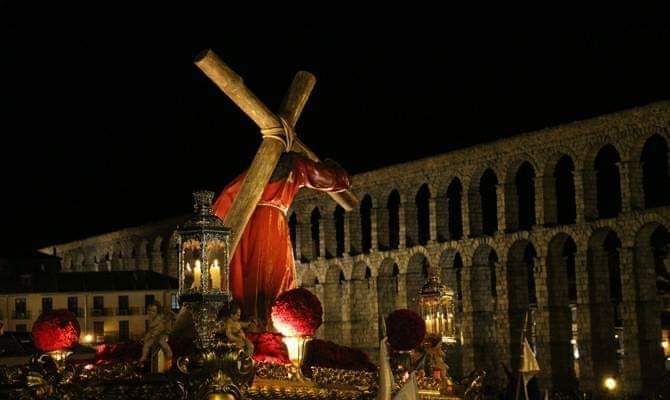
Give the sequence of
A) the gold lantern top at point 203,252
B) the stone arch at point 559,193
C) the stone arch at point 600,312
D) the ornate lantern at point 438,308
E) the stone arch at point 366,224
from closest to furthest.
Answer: the gold lantern top at point 203,252 → the ornate lantern at point 438,308 → the stone arch at point 600,312 → the stone arch at point 559,193 → the stone arch at point 366,224

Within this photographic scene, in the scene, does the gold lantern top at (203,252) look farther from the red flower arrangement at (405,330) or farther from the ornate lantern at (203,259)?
the red flower arrangement at (405,330)

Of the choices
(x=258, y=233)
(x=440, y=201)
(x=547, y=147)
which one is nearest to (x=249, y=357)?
(x=258, y=233)

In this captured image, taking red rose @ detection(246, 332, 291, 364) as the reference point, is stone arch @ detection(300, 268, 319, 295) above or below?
above

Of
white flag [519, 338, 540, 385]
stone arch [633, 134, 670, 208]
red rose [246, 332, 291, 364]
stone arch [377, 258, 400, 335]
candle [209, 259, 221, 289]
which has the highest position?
stone arch [633, 134, 670, 208]

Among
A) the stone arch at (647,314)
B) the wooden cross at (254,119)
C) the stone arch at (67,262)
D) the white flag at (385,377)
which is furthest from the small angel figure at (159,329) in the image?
the stone arch at (67,262)

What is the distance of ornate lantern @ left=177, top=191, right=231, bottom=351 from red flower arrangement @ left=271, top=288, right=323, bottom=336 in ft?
3.08

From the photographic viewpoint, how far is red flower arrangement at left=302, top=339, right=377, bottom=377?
16.4 meters

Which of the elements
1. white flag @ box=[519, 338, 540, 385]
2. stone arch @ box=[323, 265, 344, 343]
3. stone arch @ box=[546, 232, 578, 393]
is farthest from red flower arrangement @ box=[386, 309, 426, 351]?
stone arch @ box=[323, 265, 344, 343]

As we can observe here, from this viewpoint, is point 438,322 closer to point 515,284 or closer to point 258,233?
point 258,233

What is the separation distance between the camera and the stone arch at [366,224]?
68.5m

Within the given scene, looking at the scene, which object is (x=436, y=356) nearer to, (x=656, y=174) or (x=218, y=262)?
(x=218, y=262)

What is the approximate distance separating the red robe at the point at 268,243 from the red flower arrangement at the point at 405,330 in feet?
9.50

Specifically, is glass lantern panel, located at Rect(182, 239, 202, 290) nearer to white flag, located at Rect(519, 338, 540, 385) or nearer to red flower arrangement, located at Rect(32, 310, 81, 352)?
red flower arrangement, located at Rect(32, 310, 81, 352)

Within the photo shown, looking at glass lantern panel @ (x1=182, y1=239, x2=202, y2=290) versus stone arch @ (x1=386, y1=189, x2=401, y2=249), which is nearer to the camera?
glass lantern panel @ (x1=182, y1=239, x2=202, y2=290)
